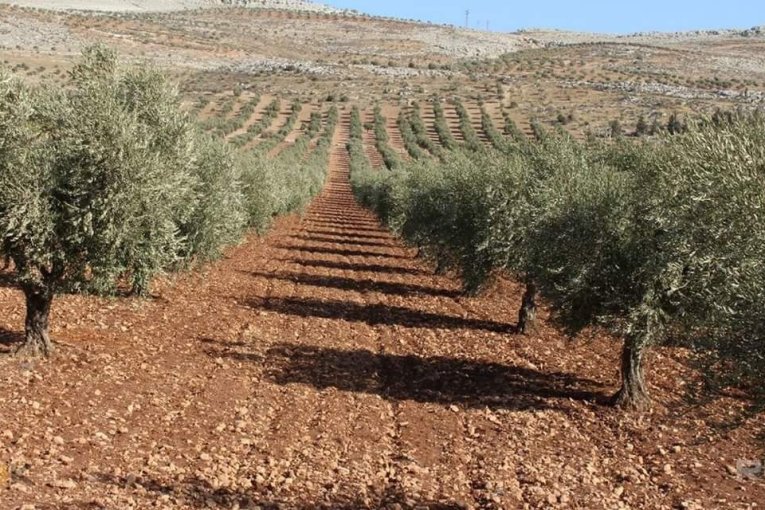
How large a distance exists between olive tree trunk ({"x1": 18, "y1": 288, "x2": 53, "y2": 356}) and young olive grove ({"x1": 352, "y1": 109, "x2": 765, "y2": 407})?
35.2ft

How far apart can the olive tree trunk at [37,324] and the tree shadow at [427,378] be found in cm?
442

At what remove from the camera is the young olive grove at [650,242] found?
9938mm

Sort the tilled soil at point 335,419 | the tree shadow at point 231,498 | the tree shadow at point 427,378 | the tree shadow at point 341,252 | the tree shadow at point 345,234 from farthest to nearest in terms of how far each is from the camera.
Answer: the tree shadow at point 345,234 → the tree shadow at point 341,252 → the tree shadow at point 427,378 → the tilled soil at point 335,419 → the tree shadow at point 231,498

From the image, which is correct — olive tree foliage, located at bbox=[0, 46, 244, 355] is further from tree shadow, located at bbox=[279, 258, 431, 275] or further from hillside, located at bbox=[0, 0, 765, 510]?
tree shadow, located at bbox=[279, 258, 431, 275]

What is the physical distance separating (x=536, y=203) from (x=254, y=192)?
62.7 feet

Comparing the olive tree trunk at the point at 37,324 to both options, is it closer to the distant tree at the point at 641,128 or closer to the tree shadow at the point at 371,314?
the tree shadow at the point at 371,314

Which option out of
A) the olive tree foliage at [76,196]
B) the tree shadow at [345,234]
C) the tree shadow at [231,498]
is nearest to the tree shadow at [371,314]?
the olive tree foliage at [76,196]

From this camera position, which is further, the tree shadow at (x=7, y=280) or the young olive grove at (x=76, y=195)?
the tree shadow at (x=7, y=280)

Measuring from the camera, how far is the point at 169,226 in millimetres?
15289

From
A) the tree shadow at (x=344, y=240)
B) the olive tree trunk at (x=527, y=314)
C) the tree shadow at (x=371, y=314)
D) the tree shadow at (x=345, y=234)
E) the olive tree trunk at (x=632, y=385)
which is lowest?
the tree shadow at (x=345, y=234)

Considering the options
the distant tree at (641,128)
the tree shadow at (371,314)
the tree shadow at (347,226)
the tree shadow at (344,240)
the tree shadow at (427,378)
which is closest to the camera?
the tree shadow at (427,378)

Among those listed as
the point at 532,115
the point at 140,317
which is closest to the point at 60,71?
the point at 532,115

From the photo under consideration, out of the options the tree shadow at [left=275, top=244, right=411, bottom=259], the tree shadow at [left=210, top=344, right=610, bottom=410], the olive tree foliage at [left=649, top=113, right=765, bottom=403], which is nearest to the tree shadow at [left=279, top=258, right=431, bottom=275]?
the tree shadow at [left=275, top=244, right=411, bottom=259]

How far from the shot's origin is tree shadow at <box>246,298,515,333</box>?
23.9 metres
